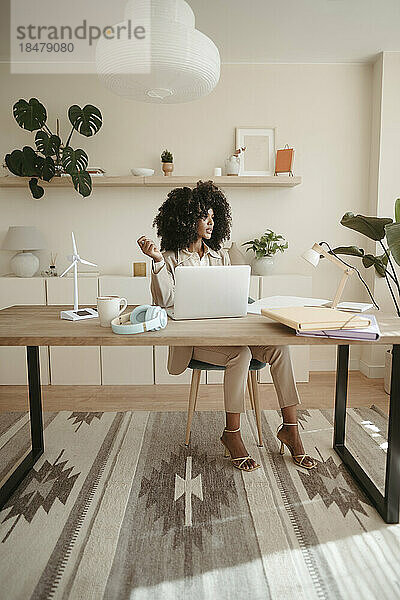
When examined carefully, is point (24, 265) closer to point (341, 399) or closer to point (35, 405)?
point (35, 405)

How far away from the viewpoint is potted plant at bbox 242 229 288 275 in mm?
3924

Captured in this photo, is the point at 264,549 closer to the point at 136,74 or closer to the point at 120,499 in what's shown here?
the point at 120,499

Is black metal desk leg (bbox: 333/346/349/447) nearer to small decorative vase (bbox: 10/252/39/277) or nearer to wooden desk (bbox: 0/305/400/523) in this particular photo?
wooden desk (bbox: 0/305/400/523)

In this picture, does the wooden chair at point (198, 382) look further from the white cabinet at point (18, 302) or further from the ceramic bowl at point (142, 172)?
the ceramic bowl at point (142, 172)

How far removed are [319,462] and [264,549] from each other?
29.2 inches

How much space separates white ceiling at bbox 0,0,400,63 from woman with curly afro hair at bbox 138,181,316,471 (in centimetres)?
120

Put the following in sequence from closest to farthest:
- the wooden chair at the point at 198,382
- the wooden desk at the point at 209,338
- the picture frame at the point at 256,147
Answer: the wooden desk at the point at 209,338 → the wooden chair at the point at 198,382 → the picture frame at the point at 256,147

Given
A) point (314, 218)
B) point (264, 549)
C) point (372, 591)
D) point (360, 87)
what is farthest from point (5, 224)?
point (372, 591)

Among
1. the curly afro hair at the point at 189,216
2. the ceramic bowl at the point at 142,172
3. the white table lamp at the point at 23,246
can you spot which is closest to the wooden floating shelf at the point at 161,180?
the ceramic bowl at the point at 142,172

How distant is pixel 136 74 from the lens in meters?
2.01

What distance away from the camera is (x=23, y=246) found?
3857 millimetres

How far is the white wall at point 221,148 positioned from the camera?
13.1 feet

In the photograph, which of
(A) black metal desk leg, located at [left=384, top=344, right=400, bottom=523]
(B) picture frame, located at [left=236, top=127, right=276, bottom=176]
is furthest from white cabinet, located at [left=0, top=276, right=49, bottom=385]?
(A) black metal desk leg, located at [left=384, top=344, right=400, bottom=523]

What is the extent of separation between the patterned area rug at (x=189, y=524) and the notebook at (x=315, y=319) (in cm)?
75
